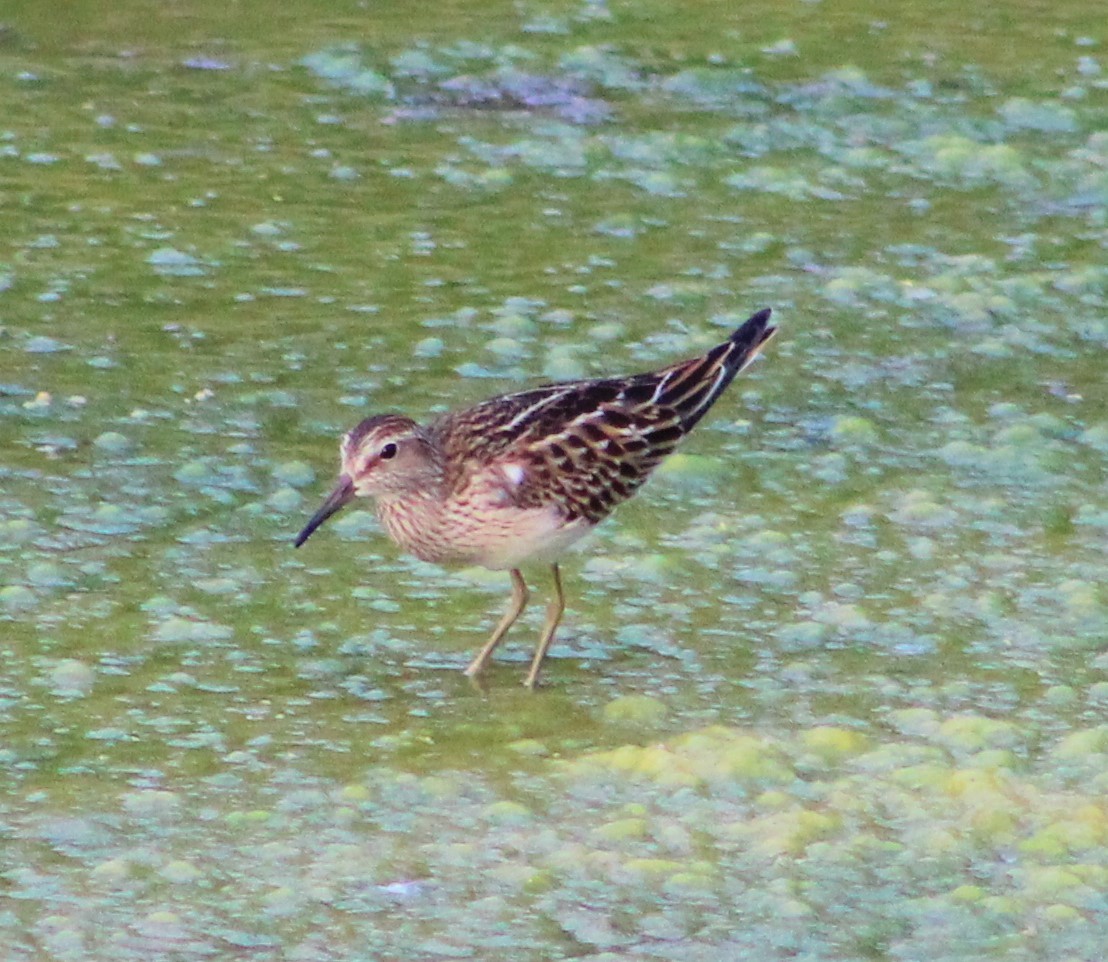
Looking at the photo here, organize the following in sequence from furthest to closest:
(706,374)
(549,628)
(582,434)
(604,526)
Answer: (604,526)
(706,374)
(582,434)
(549,628)

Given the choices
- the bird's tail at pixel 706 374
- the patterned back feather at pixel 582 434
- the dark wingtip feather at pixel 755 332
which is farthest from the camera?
the dark wingtip feather at pixel 755 332

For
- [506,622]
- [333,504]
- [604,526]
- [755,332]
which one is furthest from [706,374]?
[333,504]

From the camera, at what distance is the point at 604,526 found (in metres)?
5.38

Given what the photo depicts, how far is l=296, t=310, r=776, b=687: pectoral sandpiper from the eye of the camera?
15.7ft

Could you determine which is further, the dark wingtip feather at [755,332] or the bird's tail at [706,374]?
the dark wingtip feather at [755,332]

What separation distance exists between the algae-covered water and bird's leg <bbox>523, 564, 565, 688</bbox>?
0.04 meters

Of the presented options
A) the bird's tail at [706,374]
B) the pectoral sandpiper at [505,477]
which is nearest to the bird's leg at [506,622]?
the pectoral sandpiper at [505,477]

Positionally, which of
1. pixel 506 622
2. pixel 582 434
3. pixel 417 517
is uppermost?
pixel 582 434

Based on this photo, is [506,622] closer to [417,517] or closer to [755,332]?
[417,517]

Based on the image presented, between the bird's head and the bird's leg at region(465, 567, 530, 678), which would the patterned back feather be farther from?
the bird's leg at region(465, 567, 530, 678)

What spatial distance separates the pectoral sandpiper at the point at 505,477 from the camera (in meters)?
4.79

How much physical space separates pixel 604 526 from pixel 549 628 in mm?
657

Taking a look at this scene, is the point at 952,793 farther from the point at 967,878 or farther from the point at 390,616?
the point at 390,616

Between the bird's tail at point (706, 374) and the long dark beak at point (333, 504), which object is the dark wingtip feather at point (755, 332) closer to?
the bird's tail at point (706, 374)
